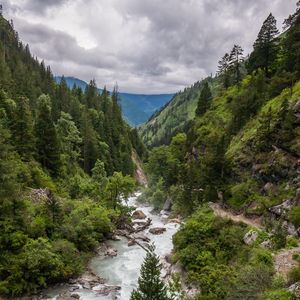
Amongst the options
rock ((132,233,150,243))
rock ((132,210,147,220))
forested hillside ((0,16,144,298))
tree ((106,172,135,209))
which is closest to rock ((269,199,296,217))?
rock ((132,233,150,243))

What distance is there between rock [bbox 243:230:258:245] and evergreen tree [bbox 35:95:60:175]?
39.6 metres

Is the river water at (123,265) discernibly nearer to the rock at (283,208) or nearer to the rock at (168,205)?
the rock at (168,205)

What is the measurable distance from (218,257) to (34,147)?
38.8 metres

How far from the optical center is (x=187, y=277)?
3481cm

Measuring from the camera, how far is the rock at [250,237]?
35312 millimetres

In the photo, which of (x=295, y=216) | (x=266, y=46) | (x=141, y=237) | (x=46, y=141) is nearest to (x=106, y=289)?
(x=141, y=237)

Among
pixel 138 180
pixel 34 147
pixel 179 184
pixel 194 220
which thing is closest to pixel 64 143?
pixel 34 147

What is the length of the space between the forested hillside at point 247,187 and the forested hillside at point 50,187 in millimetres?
12968

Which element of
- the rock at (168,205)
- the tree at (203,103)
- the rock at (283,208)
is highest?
the tree at (203,103)

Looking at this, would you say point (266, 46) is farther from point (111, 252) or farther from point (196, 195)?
point (111, 252)

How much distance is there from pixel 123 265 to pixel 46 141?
30796 millimetres

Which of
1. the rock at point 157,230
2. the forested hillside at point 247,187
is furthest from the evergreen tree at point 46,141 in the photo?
→ the forested hillside at point 247,187

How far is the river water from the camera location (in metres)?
33.9

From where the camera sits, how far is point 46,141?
6272 cm
